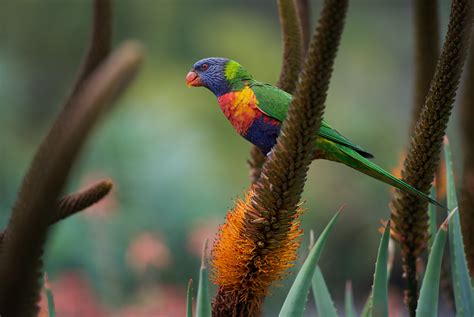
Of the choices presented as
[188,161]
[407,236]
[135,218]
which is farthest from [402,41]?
[407,236]

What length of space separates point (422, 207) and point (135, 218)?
3499 millimetres

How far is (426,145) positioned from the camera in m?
1.27

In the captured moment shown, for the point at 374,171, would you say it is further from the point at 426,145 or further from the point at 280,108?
the point at 280,108

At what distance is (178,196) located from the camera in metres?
4.93

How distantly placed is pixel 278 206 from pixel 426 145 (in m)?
0.29

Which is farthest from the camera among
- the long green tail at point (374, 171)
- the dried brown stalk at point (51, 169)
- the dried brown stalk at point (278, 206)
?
the long green tail at point (374, 171)

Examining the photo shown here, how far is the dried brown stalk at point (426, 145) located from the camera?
1173 mm

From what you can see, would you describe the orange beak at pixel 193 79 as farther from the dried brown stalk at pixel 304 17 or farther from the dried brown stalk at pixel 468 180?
the dried brown stalk at pixel 468 180

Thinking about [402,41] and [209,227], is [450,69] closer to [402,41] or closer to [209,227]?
[209,227]

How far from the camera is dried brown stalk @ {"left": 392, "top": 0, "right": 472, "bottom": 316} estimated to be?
1173 mm

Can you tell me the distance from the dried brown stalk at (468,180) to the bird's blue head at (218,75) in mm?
466

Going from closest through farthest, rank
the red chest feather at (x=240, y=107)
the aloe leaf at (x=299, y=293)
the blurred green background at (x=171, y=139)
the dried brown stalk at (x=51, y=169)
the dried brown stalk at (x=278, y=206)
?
the dried brown stalk at (x=51, y=169)
the dried brown stalk at (x=278, y=206)
the aloe leaf at (x=299, y=293)
the red chest feather at (x=240, y=107)
the blurred green background at (x=171, y=139)

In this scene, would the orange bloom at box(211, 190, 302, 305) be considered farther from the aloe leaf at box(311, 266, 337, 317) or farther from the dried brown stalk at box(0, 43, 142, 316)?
the dried brown stalk at box(0, 43, 142, 316)

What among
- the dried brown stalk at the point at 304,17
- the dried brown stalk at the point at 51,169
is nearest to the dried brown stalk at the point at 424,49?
the dried brown stalk at the point at 304,17
